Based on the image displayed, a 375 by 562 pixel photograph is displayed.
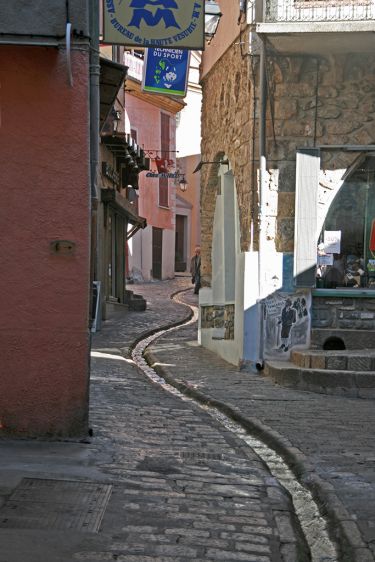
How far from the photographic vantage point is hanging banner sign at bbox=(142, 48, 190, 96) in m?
12.1

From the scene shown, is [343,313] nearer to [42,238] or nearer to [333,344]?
[333,344]

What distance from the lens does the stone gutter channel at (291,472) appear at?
443cm

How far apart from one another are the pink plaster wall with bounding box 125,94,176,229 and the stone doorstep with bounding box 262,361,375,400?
26.2 metres

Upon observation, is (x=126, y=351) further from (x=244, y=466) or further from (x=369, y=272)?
(x=244, y=466)

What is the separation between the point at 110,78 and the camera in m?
8.98

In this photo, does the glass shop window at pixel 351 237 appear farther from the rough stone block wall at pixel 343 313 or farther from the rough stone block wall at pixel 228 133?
the rough stone block wall at pixel 228 133

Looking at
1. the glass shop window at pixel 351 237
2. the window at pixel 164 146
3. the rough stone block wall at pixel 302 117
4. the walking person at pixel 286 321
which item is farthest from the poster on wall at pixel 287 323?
the window at pixel 164 146

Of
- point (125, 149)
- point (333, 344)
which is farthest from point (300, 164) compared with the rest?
point (125, 149)

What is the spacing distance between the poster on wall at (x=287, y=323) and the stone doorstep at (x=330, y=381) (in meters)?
1.00

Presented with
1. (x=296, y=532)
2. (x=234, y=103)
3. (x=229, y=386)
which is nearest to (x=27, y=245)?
(x=296, y=532)

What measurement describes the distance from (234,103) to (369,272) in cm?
352

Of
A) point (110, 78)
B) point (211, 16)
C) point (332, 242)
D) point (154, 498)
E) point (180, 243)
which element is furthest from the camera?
point (180, 243)

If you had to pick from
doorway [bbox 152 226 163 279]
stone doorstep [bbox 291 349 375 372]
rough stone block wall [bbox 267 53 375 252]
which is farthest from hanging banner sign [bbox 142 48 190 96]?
doorway [bbox 152 226 163 279]

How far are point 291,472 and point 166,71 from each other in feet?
25.3
